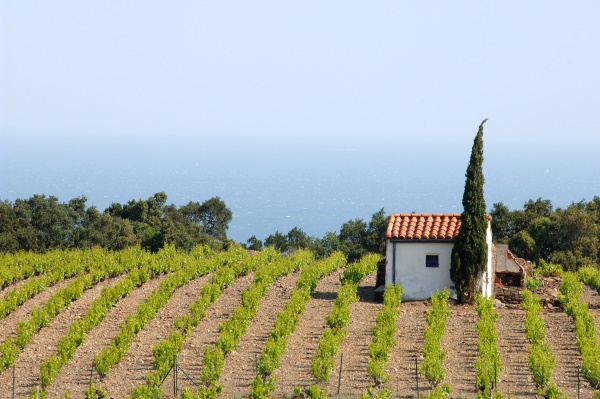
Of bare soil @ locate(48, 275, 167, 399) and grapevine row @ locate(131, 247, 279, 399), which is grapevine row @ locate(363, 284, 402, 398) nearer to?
grapevine row @ locate(131, 247, 279, 399)

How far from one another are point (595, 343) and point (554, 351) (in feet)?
3.98

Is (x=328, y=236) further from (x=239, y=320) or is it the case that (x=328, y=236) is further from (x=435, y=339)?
(x=435, y=339)

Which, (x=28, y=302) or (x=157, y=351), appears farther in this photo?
(x=28, y=302)

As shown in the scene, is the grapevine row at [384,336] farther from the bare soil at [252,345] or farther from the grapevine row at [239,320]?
the grapevine row at [239,320]

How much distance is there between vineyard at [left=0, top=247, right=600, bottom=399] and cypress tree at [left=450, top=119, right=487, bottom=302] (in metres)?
0.73

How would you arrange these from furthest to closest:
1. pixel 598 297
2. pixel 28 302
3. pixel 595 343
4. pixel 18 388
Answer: pixel 598 297 → pixel 28 302 → pixel 595 343 → pixel 18 388

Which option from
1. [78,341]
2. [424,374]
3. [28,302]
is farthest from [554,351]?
[28,302]

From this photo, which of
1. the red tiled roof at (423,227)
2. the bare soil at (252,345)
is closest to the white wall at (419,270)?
the red tiled roof at (423,227)

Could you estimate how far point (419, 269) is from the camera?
31.7m

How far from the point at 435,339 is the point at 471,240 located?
6702 mm

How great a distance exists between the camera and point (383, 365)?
2259 centimetres

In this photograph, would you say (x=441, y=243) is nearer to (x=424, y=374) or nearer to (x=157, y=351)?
(x=424, y=374)

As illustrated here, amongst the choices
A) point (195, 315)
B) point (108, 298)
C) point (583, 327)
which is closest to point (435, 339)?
point (583, 327)

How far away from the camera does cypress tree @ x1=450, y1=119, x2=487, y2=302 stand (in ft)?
100
